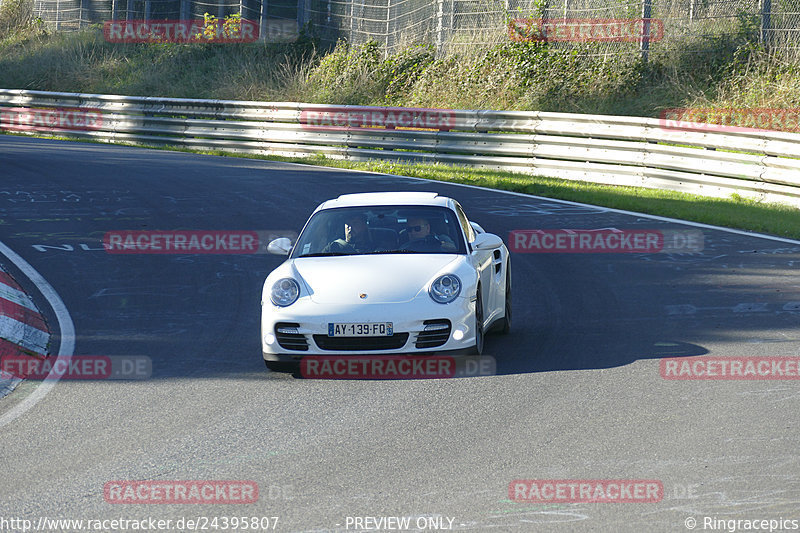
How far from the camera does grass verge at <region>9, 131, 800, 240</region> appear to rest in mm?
16188

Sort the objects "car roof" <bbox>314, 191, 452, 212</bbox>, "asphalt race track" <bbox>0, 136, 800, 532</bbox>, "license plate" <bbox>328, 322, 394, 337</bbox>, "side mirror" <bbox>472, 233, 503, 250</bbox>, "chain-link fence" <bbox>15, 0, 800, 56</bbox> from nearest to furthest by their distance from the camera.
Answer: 1. "asphalt race track" <bbox>0, 136, 800, 532</bbox>
2. "license plate" <bbox>328, 322, 394, 337</bbox>
3. "side mirror" <bbox>472, 233, 503, 250</bbox>
4. "car roof" <bbox>314, 191, 452, 212</bbox>
5. "chain-link fence" <bbox>15, 0, 800, 56</bbox>

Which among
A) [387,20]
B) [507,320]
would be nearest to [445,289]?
[507,320]

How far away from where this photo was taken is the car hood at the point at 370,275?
28.4ft

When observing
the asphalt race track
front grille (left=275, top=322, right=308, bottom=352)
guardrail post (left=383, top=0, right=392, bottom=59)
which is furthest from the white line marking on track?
guardrail post (left=383, top=0, right=392, bottom=59)

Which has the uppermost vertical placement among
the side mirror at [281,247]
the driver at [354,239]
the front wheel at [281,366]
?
the driver at [354,239]

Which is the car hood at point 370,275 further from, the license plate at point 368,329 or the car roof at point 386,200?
the car roof at point 386,200

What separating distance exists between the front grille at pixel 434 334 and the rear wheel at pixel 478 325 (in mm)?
320

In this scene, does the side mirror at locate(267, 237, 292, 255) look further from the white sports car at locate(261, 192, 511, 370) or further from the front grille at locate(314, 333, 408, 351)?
the front grille at locate(314, 333, 408, 351)

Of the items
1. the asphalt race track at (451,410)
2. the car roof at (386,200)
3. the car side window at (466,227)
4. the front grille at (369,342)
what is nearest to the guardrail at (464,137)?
the asphalt race track at (451,410)

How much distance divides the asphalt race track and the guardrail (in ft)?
A: 13.8

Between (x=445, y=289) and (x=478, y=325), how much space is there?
43cm

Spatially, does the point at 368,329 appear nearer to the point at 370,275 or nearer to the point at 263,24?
the point at 370,275

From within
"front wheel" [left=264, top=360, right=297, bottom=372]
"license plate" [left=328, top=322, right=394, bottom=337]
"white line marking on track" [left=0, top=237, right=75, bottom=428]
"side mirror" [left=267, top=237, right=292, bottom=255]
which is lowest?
"white line marking on track" [left=0, top=237, right=75, bottom=428]

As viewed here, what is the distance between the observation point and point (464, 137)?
23297 millimetres
